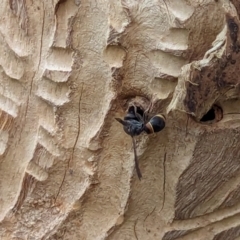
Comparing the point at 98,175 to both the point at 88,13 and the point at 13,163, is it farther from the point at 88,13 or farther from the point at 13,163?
the point at 88,13

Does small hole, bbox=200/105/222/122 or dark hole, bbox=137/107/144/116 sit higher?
dark hole, bbox=137/107/144/116

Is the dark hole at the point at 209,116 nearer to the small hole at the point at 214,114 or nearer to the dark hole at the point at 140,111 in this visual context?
the small hole at the point at 214,114

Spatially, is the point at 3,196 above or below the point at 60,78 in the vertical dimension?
below

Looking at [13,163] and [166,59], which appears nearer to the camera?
[166,59]

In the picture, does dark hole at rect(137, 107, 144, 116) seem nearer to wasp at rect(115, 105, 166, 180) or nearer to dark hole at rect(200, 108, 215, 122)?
wasp at rect(115, 105, 166, 180)

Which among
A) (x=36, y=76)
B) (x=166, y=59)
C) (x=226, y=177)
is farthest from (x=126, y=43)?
(x=226, y=177)

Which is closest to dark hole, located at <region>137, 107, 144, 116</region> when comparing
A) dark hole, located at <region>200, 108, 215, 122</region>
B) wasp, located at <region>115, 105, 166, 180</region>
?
wasp, located at <region>115, 105, 166, 180</region>

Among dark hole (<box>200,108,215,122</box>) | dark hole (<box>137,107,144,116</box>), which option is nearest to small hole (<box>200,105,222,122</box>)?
dark hole (<box>200,108,215,122</box>)
